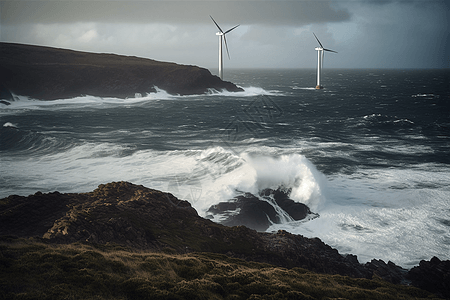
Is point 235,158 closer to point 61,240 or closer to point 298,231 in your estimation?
point 298,231

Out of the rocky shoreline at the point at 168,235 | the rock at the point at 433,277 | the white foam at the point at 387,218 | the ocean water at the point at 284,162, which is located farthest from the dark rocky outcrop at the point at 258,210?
the rock at the point at 433,277

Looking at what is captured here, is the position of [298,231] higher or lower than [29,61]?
lower

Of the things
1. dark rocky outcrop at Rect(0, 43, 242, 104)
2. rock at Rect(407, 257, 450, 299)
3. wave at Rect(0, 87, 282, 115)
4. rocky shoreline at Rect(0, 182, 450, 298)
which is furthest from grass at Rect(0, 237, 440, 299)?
dark rocky outcrop at Rect(0, 43, 242, 104)

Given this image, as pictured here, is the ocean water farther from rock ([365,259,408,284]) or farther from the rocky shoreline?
the rocky shoreline

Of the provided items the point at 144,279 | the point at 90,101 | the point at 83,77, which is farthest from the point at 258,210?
the point at 83,77

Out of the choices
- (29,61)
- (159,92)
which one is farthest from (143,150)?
(29,61)
